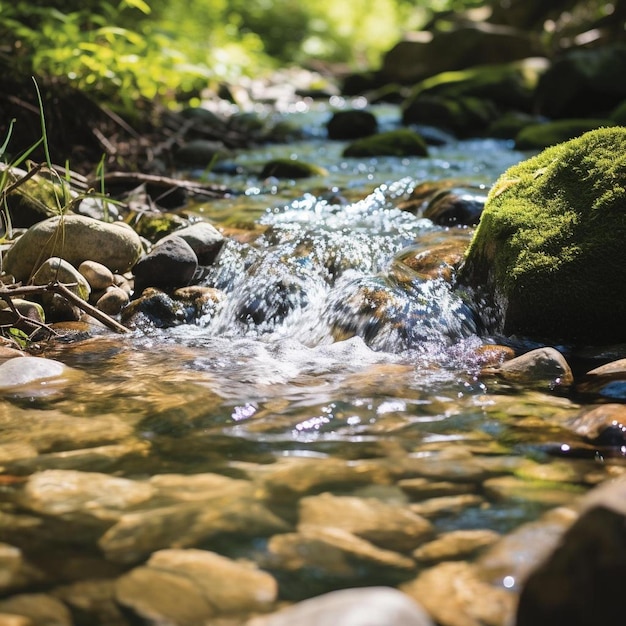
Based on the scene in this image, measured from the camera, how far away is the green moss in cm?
855

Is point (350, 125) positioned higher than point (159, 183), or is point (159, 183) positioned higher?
point (350, 125)

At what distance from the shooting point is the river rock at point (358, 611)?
4.08 ft

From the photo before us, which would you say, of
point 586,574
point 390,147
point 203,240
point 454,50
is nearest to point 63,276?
point 203,240

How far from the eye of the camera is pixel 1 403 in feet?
8.80

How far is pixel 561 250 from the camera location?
360cm

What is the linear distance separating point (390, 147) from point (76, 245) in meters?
5.14

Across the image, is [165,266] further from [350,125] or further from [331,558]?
[350,125]

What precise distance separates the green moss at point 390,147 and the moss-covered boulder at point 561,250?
14.9 feet

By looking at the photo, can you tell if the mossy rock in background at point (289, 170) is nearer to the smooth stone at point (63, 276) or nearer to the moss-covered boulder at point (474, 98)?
the smooth stone at point (63, 276)

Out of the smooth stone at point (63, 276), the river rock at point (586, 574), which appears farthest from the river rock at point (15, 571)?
the smooth stone at point (63, 276)

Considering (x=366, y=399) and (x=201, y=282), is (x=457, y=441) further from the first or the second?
(x=201, y=282)

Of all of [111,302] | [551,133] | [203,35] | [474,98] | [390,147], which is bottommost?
[111,302]

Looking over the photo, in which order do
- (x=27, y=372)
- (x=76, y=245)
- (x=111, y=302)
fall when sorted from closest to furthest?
(x=27, y=372)
(x=111, y=302)
(x=76, y=245)

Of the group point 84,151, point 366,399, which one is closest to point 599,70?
point 84,151
